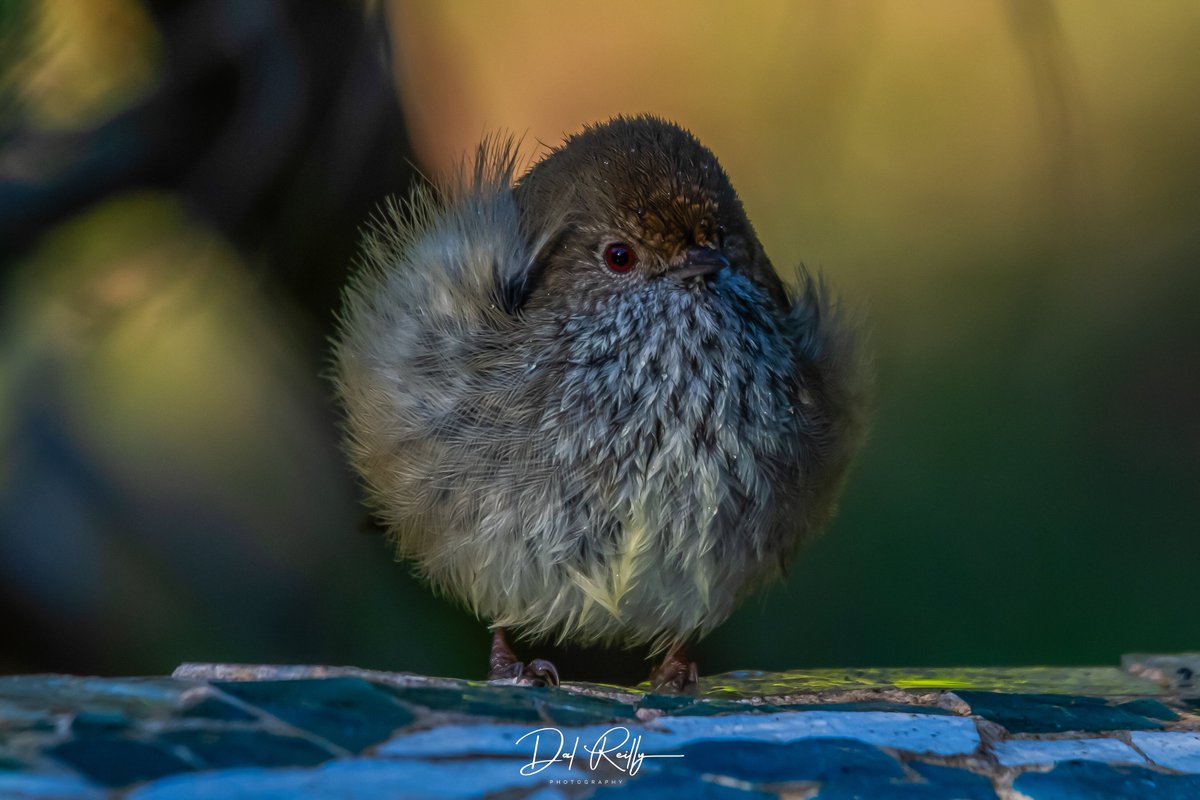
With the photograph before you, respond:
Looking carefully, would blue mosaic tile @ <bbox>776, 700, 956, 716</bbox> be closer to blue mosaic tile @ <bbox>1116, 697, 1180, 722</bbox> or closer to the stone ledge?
the stone ledge

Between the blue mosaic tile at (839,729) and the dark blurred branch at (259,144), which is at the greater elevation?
the dark blurred branch at (259,144)

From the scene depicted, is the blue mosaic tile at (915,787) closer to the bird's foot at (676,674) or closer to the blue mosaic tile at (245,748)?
the blue mosaic tile at (245,748)

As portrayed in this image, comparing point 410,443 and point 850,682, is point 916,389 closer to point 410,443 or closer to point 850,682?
point 850,682

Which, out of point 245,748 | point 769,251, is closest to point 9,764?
point 245,748

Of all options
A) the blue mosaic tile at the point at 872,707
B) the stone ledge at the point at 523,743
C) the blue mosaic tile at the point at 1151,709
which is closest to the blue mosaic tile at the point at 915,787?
the stone ledge at the point at 523,743

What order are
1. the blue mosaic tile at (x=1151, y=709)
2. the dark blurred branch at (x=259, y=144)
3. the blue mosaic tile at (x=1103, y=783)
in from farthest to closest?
the dark blurred branch at (x=259, y=144) → the blue mosaic tile at (x=1151, y=709) → the blue mosaic tile at (x=1103, y=783)

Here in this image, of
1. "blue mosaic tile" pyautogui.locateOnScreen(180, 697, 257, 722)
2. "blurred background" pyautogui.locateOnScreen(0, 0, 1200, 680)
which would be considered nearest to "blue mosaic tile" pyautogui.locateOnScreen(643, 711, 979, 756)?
"blue mosaic tile" pyautogui.locateOnScreen(180, 697, 257, 722)
